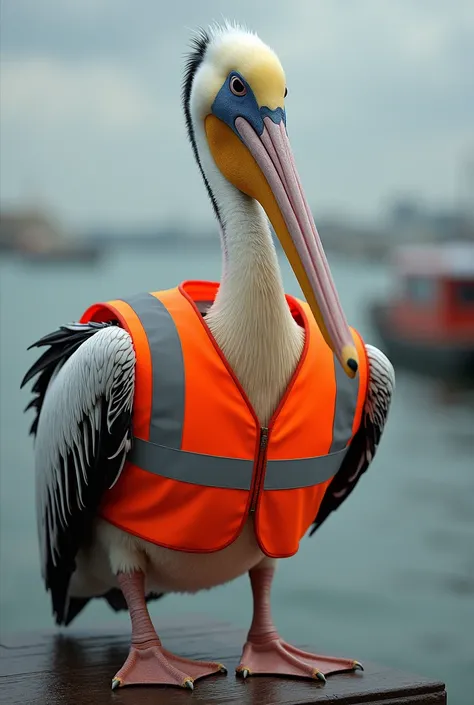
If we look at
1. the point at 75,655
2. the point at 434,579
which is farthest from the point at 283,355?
the point at 434,579

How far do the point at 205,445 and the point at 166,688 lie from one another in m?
0.56

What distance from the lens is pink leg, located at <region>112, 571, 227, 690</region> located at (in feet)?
8.36

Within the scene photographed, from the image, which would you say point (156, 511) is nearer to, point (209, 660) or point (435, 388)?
point (209, 660)

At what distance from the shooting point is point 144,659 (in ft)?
8.49

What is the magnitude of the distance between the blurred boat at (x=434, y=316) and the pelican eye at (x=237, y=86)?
13.2m

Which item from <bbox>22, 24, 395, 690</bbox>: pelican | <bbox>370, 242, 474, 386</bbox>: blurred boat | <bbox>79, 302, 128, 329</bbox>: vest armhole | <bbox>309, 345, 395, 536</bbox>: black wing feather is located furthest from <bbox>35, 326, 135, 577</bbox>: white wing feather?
<bbox>370, 242, 474, 386</bbox>: blurred boat

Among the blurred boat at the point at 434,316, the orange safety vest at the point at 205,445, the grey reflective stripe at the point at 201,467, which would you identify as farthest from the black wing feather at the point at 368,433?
the blurred boat at the point at 434,316

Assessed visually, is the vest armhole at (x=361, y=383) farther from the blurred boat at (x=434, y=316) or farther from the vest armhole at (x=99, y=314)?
the blurred boat at (x=434, y=316)

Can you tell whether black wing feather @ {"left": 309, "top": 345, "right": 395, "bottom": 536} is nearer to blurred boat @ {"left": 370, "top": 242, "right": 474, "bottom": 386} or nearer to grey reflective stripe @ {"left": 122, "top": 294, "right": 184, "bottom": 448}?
grey reflective stripe @ {"left": 122, "top": 294, "right": 184, "bottom": 448}

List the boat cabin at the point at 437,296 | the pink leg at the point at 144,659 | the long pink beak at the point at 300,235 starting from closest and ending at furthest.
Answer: the long pink beak at the point at 300,235, the pink leg at the point at 144,659, the boat cabin at the point at 437,296

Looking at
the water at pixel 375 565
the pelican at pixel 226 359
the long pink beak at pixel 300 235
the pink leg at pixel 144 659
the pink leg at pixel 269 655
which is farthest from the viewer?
the water at pixel 375 565

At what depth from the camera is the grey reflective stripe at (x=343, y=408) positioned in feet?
8.57

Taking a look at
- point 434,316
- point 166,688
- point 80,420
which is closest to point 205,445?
point 80,420

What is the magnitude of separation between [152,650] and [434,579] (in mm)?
6435
